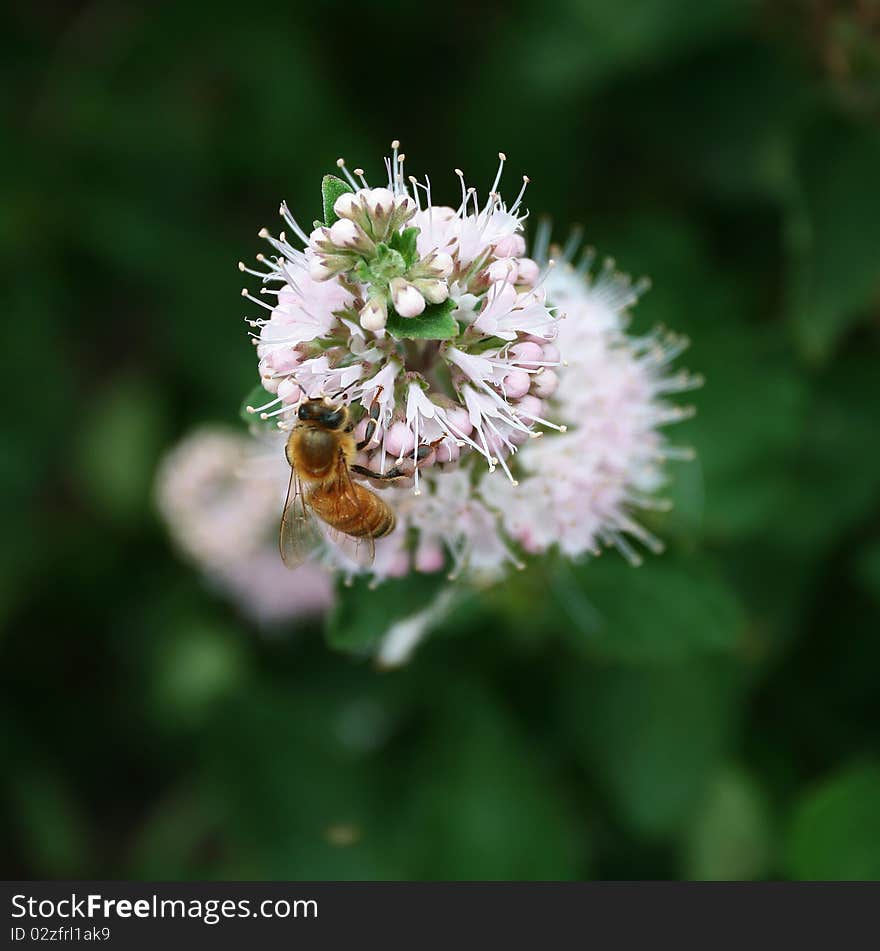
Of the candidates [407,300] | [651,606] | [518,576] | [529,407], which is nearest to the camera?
[407,300]

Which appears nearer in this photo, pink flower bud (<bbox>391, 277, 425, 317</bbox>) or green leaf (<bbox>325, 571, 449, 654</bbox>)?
pink flower bud (<bbox>391, 277, 425, 317</bbox>)

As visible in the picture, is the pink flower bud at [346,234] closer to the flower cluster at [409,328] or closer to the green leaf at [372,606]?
the flower cluster at [409,328]

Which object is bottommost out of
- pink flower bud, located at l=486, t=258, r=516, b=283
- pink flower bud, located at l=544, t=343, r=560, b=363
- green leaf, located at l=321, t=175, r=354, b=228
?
pink flower bud, located at l=544, t=343, r=560, b=363

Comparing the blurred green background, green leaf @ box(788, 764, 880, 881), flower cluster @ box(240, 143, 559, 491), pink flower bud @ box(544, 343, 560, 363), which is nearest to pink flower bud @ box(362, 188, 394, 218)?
flower cluster @ box(240, 143, 559, 491)

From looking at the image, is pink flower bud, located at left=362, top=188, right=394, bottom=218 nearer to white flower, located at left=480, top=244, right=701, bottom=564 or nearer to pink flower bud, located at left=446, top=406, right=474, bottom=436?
pink flower bud, located at left=446, top=406, right=474, bottom=436

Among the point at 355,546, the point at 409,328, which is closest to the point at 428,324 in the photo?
the point at 409,328

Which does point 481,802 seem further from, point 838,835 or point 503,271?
point 503,271

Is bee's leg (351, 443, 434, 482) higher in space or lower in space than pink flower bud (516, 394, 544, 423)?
lower

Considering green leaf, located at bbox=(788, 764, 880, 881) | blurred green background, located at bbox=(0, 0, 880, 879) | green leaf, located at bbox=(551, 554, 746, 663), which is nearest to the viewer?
green leaf, located at bbox=(551, 554, 746, 663)
